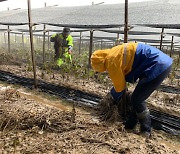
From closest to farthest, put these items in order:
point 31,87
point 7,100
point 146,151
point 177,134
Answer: point 146,151 → point 177,134 → point 7,100 → point 31,87

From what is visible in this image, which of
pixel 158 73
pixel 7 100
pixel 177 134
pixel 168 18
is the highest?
pixel 168 18

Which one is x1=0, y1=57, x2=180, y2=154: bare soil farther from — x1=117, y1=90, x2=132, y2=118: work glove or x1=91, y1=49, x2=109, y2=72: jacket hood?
x1=91, y1=49, x2=109, y2=72: jacket hood

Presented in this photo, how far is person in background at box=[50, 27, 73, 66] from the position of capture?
7.90 metres

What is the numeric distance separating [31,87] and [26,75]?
1365 mm

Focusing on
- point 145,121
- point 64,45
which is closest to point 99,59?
point 145,121

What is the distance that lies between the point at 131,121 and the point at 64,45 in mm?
4888

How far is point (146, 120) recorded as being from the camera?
11.4 ft

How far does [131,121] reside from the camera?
3.71 meters

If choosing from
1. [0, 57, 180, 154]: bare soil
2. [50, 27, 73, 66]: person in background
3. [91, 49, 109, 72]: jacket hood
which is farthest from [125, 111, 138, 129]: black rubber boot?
[50, 27, 73, 66]: person in background

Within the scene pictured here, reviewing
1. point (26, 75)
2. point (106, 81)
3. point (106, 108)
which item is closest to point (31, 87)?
point (26, 75)

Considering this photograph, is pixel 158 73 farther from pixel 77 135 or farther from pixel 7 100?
pixel 7 100

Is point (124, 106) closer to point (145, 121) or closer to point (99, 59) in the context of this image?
point (145, 121)

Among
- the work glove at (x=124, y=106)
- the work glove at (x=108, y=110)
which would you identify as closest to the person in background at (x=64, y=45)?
the work glove at (x=108, y=110)

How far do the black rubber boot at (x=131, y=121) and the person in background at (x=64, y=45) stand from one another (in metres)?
4.28
